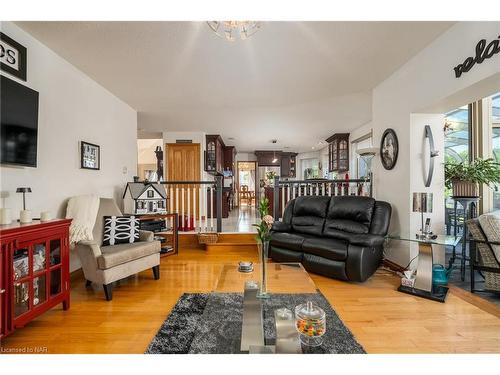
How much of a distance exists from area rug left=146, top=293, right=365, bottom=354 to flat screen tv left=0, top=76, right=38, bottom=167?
201 cm

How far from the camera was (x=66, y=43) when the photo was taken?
8.30 ft

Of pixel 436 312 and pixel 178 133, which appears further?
pixel 178 133

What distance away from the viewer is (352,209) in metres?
3.40

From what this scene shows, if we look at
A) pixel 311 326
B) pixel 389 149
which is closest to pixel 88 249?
pixel 311 326

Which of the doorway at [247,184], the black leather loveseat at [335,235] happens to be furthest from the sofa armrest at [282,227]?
the doorway at [247,184]

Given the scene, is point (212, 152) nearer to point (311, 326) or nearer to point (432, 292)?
point (432, 292)

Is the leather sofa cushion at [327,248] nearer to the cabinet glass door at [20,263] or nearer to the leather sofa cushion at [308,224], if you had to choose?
the leather sofa cushion at [308,224]

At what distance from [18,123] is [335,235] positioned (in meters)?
3.70

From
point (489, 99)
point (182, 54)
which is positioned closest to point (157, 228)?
point (182, 54)

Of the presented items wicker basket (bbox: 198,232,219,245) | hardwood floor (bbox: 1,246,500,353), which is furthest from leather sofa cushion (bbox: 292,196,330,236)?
wicker basket (bbox: 198,232,219,245)

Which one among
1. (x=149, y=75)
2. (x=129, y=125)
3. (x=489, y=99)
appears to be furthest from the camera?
(x=129, y=125)

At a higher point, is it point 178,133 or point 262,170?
point 178,133
